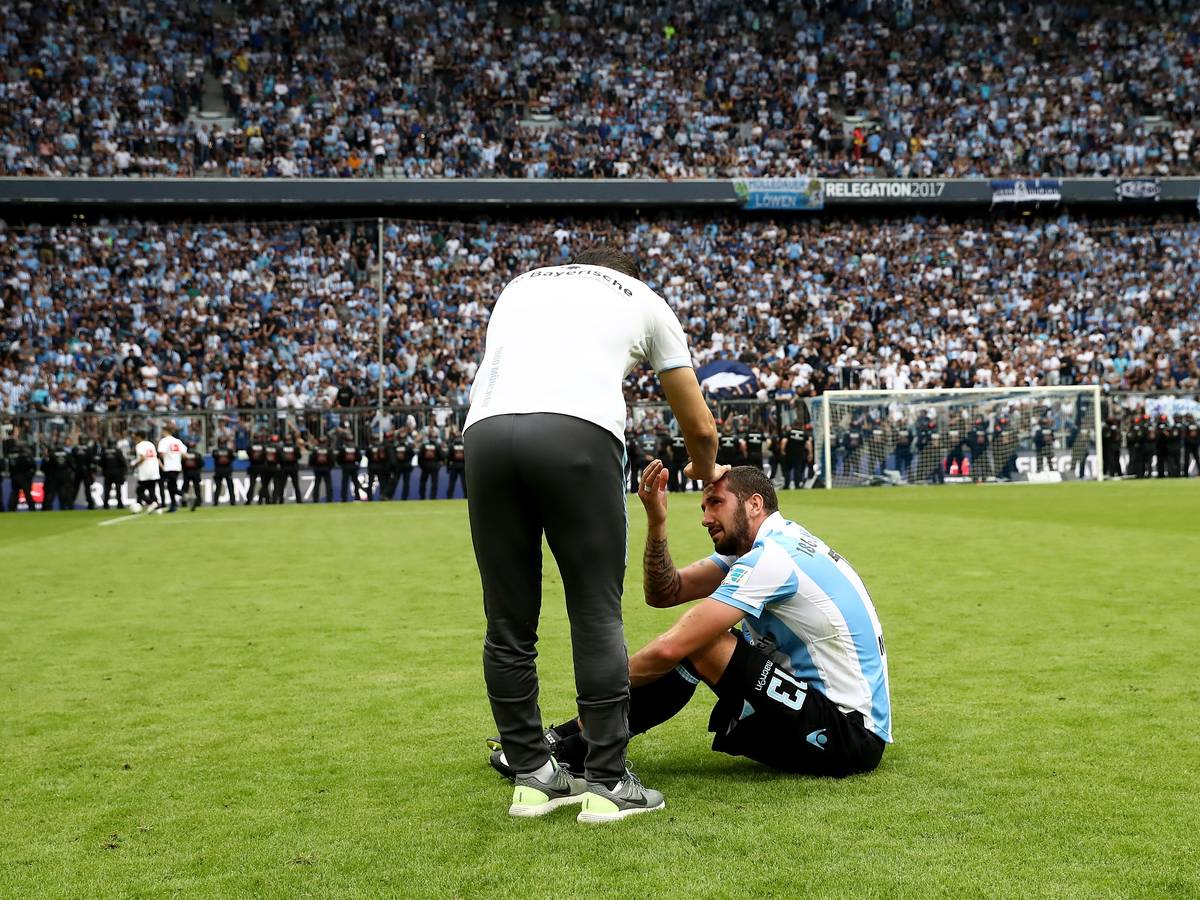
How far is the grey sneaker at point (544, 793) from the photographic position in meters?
4.14

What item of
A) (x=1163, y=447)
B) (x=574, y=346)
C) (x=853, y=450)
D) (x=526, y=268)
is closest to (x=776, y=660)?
(x=574, y=346)

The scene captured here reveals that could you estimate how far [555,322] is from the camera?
409 cm

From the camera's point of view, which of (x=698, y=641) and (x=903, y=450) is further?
(x=903, y=450)

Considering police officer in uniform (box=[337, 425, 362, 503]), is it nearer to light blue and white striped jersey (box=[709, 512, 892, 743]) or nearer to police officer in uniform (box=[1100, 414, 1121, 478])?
police officer in uniform (box=[1100, 414, 1121, 478])

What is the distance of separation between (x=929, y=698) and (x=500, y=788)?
8.06 ft

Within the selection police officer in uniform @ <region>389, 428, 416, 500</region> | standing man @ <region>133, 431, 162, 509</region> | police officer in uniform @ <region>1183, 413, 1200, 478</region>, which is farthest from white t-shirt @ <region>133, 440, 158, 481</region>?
police officer in uniform @ <region>1183, 413, 1200, 478</region>

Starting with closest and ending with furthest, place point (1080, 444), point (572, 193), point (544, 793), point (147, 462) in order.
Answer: point (544, 793)
point (147, 462)
point (1080, 444)
point (572, 193)

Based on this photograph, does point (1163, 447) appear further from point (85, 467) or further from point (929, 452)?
point (85, 467)

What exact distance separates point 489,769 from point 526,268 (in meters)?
33.7

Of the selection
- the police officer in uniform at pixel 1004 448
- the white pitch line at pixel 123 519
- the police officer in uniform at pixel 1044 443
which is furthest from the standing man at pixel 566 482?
the police officer in uniform at pixel 1044 443

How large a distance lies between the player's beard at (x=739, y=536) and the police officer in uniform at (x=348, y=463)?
26.1 meters

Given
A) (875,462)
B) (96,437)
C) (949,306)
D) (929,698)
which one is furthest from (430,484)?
(929,698)

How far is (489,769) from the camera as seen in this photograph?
4.82m

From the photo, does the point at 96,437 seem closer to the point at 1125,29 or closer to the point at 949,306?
the point at 949,306
